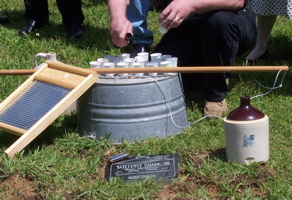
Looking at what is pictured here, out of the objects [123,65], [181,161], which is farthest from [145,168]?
[123,65]

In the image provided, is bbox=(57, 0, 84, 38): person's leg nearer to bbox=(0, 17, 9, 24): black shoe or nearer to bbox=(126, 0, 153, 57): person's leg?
bbox=(0, 17, 9, 24): black shoe

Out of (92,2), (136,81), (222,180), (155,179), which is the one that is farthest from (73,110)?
(92,2)

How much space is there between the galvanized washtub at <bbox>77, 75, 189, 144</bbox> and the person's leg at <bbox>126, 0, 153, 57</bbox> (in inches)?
54.7

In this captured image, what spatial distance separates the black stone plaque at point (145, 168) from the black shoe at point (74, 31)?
270 cm

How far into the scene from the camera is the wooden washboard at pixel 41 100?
2.79 meters

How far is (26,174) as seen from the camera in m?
2.69

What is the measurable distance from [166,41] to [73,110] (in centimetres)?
90

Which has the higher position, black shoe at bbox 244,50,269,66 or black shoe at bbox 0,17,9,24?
black shoe at bbox 0,17,9,24

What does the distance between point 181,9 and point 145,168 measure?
98 cm

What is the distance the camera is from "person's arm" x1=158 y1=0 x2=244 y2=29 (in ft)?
9.86

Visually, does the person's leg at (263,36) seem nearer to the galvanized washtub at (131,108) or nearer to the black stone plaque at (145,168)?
the galvanized washtub at (131,108)

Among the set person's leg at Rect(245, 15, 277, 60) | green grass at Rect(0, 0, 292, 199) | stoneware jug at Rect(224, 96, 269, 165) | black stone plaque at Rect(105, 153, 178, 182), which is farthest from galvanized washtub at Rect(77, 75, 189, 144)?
person's leg at Rect(245, 15, 277, 60)

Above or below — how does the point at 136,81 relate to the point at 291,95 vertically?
above

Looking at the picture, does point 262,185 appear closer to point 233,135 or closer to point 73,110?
point 233,135
